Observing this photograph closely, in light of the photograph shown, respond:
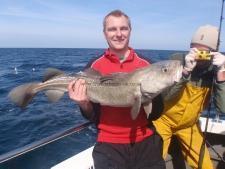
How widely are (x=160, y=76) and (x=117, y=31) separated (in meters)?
0.75

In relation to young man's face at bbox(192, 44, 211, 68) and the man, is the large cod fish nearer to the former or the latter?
the man

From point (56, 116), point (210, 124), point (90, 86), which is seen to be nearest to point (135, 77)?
point (90, 86)

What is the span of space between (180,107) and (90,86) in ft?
4.37

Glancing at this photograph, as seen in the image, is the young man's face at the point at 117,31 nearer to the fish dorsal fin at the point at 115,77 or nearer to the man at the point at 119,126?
the man at the point at 119,126


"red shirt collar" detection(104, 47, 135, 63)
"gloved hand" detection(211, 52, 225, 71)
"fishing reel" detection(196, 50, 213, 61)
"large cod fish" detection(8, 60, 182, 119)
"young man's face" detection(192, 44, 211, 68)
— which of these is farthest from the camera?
"young man's face" detection(192, 44, 211, 68)

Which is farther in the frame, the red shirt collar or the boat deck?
the boat deck

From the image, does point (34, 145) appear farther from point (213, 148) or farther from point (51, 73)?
point (213, 148)

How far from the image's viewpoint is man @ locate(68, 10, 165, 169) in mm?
4180

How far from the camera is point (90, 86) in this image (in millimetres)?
4273

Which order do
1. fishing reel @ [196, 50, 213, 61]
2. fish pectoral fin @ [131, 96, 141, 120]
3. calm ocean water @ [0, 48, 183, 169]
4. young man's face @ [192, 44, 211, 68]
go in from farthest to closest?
calm ocean water @ [0, 48, 183, 169] → young man's face @ [192, 44, 211, 68] → fishing reel @ [196, 50, 213, 61] → fish pectoral fin @ [131, 96, 141, 120]

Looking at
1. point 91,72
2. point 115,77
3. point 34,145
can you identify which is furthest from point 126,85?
point 34,145

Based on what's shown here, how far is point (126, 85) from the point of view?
4082 mm

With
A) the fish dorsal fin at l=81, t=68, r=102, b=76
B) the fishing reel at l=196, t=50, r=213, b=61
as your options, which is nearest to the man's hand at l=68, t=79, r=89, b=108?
the fish dorsal fin at l=81, t=68, r=102, b=76

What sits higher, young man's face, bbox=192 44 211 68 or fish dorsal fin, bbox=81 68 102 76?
young man's face, bbox=192 44 211 68
